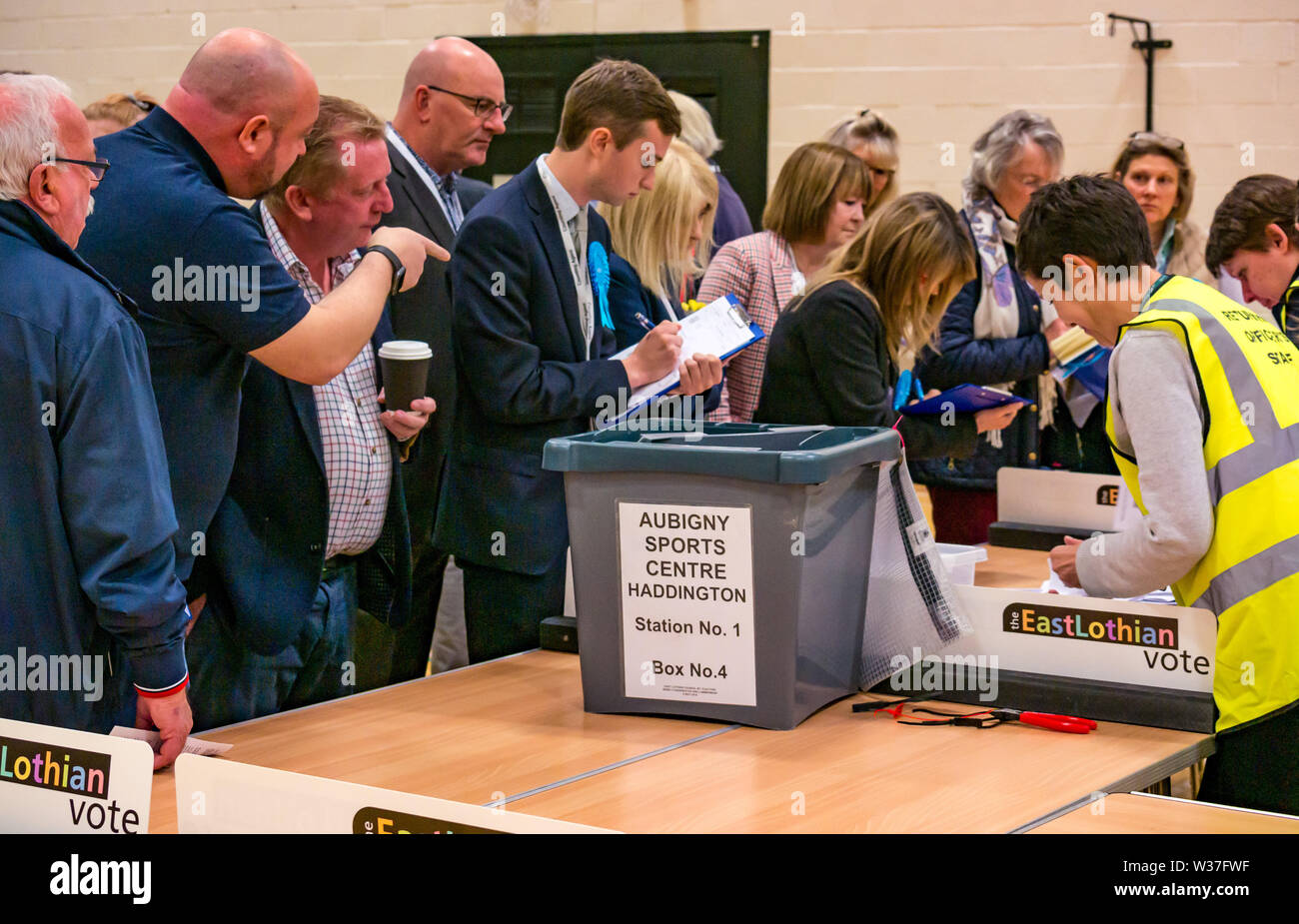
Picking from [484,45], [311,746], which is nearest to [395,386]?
[311,746]

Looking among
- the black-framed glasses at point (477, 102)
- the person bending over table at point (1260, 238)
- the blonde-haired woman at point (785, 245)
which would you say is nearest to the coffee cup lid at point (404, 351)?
the black-framed glasses at point (477, 102)

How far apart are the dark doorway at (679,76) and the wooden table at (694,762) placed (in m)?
4.42

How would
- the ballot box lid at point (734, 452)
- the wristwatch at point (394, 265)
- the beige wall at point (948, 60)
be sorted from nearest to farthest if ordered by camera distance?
the ballot box lid at point (734, 452) < the wristwatch at point (394, 265) < the beige wall at point (948, 60)

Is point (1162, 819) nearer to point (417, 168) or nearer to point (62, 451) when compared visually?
point (62, 451)

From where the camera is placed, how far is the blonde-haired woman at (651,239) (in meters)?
2.75

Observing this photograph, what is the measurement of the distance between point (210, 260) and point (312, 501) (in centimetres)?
39

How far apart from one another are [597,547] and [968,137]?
430cm

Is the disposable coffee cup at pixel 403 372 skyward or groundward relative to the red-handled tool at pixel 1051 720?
skyward

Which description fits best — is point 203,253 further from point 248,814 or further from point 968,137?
point 968,137

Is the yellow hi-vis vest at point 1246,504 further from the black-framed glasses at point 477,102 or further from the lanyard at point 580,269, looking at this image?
the black-framed glasses at point 477,102

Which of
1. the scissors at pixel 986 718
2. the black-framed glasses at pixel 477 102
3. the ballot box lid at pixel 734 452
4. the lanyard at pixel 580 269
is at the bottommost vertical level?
the scissors at pixel 986 718

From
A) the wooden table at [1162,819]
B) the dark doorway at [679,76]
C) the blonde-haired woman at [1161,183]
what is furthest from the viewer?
the dark doorway at [679,76]

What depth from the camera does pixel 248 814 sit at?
1.18 metres

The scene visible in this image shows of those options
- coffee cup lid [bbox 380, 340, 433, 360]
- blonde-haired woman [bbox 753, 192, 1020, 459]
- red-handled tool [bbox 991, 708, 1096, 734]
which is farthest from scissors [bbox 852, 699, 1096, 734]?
blonde-haired woman [bbox 753, 192, 1020, 459]
